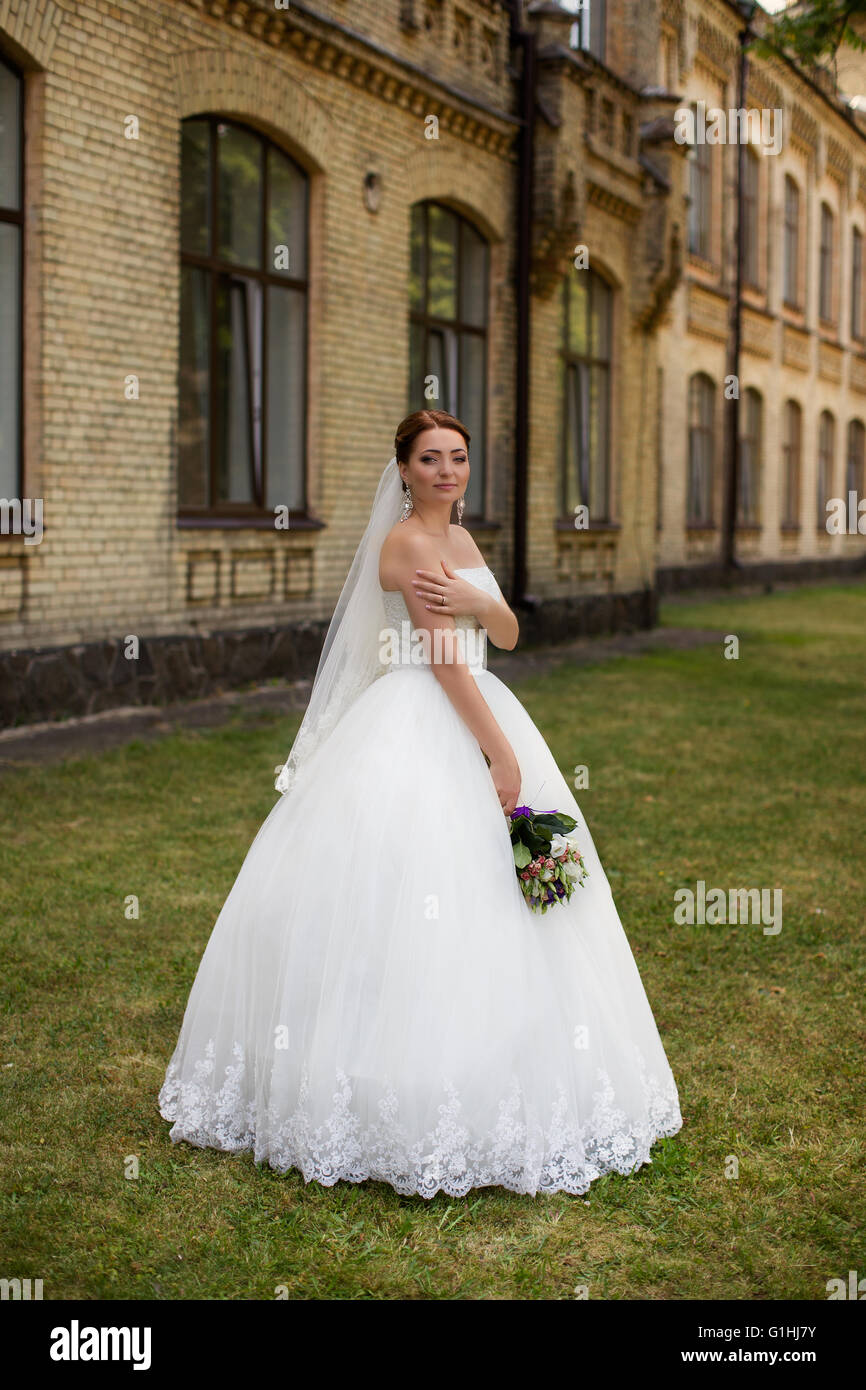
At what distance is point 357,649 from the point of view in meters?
3.81

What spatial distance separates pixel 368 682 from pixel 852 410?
33699 millimetres

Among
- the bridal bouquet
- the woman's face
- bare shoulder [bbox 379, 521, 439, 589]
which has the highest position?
the woman's face

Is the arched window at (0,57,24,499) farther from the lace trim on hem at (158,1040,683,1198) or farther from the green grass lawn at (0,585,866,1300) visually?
the lace trim on hem at (158,1040,683,1198)

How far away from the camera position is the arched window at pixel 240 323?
10781 millimetres

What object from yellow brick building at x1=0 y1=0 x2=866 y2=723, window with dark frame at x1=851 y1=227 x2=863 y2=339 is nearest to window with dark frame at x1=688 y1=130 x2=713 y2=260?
yellow brick building at x1=0 y1=0 x2=866 y2=723

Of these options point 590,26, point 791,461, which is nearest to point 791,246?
point 791,461

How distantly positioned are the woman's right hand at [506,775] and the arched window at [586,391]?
44.5 ft

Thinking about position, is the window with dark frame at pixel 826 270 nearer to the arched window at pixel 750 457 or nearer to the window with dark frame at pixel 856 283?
the window with dark frame at pixel 856 283

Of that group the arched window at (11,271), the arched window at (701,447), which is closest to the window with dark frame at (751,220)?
the arched window at (701,447)

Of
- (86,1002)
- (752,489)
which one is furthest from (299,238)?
(752,489)

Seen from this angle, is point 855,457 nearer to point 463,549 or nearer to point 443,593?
point 463,549

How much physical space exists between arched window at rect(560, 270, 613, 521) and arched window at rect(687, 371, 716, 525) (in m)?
7.52

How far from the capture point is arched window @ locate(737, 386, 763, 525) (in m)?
27.8

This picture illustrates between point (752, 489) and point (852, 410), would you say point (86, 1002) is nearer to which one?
point (752, 489)
